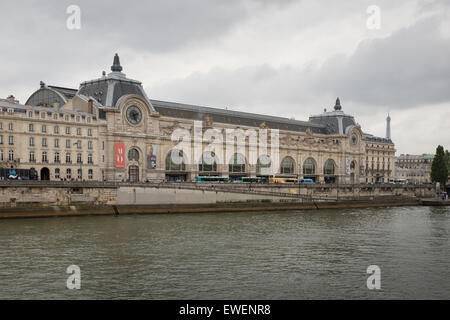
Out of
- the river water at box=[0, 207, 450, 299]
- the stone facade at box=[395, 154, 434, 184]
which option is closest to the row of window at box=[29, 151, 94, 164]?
the river water at box=[0, 207, 450, 299]

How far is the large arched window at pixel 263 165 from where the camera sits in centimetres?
10300

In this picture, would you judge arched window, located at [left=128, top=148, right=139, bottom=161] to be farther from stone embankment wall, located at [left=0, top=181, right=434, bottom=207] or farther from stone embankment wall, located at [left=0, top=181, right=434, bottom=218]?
stone embankment wall, located at [left=0, top=181, right=434, bottom=218]

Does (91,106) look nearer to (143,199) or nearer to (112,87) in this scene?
(112,87)

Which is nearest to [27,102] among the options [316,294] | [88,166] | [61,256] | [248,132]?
[88,166]

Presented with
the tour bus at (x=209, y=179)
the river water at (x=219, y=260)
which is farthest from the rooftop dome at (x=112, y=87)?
the river water at (x=219, y=260)

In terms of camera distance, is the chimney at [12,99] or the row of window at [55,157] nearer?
the row of window at [55,157]

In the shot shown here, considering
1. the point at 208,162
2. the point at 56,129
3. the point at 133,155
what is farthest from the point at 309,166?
the point at 56,129

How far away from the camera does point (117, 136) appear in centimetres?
8062

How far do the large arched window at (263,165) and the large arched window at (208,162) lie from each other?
11241 millimetres

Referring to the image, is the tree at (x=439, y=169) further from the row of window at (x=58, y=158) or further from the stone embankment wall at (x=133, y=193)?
the row of window at (x=58, y=158)

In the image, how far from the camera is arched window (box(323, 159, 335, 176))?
4712 inches

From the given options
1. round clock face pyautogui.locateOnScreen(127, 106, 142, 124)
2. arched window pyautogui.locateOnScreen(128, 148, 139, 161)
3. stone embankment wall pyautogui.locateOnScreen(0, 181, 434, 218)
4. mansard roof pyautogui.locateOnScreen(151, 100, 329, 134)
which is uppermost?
mansard roof pyautogui.locateOnScreen(151, 100, 329, 134)

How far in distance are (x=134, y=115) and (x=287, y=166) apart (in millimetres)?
39068

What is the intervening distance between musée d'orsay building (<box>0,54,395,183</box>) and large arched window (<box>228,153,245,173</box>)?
→ 0.62 ft
